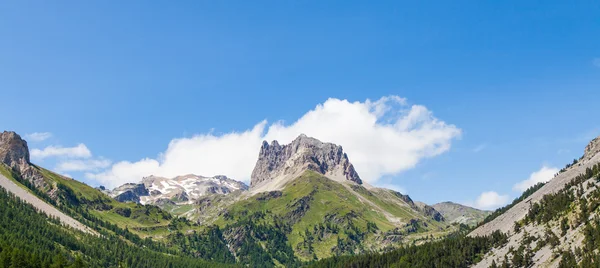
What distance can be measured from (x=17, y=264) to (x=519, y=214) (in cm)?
18910

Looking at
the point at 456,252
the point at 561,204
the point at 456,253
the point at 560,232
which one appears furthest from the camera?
the point at 456,252

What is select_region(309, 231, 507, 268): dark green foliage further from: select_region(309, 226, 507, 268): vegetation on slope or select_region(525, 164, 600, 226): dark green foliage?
select_region(525, 164, 600, 226): dark green foliage

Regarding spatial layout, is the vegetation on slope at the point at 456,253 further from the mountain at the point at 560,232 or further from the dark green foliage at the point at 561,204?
the dark green foliage at the point at 561,204

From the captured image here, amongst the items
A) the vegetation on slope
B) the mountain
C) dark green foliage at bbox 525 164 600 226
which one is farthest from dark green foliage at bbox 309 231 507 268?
dark green foliage at bbox 525 164 600 226

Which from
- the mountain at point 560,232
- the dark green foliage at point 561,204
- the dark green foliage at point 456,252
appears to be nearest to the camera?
the mountain at point 560,232

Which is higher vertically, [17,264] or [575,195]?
[575,195]

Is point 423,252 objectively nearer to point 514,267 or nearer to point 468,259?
point 468,259

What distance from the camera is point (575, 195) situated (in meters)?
163

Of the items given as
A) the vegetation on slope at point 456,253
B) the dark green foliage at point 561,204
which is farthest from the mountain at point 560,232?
the vegetation on slope at point 456,253

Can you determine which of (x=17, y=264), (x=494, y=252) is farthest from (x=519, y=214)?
(x=17, y=264)

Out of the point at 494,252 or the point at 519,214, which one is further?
the point at 519,214

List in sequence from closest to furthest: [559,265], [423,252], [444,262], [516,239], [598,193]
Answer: [559,265]
[598,193]
[516,239]
[444,262]
[423,252]

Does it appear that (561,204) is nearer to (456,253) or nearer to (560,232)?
(560,232)

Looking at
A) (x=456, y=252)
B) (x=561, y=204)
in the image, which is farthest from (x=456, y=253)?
(x=561, y=204)
